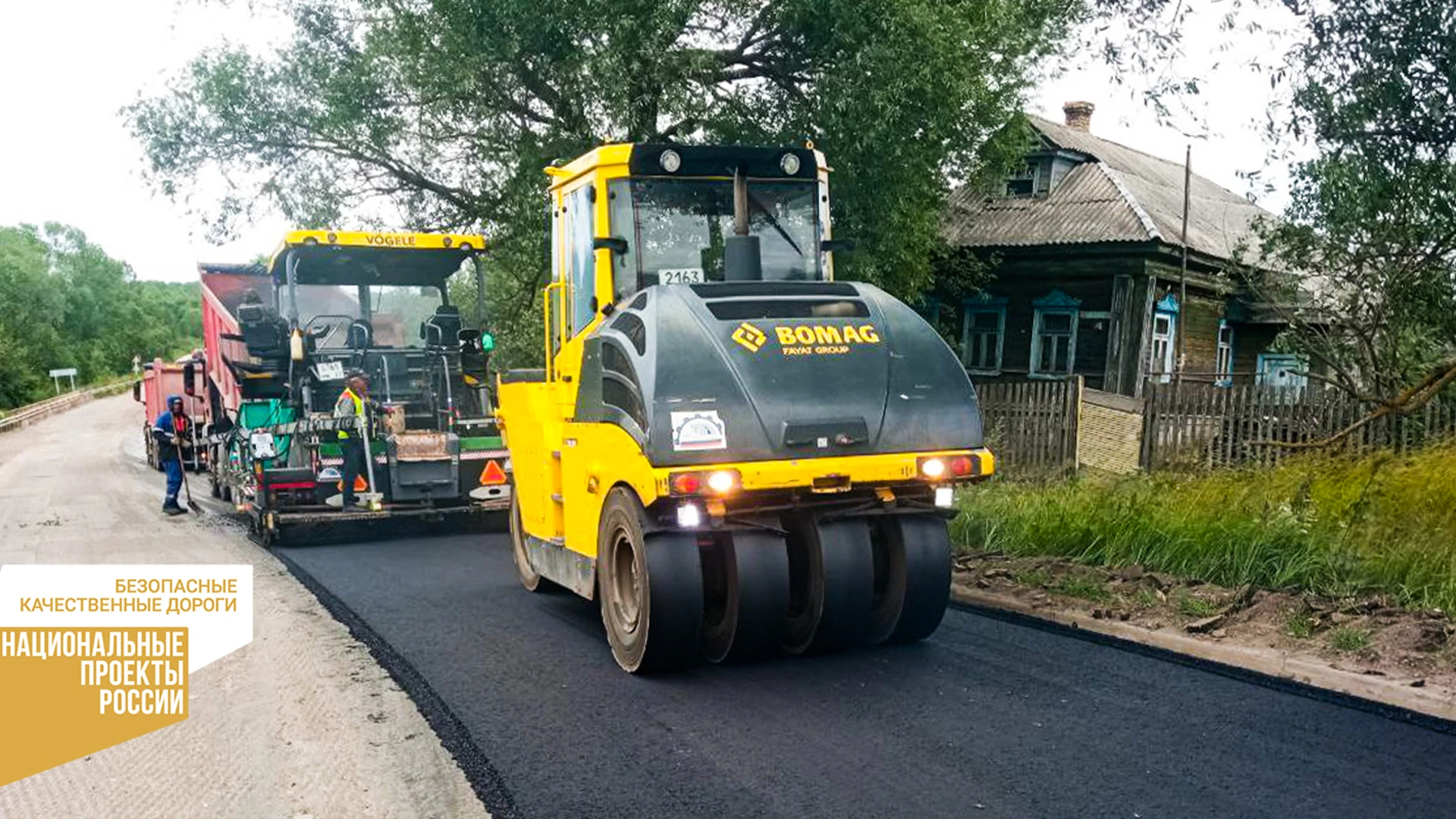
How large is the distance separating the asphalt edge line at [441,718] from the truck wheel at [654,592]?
40.6 inches

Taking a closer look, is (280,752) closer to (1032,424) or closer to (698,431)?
(698,431)

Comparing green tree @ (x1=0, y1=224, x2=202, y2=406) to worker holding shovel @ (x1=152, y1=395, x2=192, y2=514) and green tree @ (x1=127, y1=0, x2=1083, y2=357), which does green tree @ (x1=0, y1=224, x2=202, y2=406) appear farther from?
worker holding shovel @ (x1=152, y1=395, x2=192, y2=514)

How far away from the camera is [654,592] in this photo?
5688 millimetres

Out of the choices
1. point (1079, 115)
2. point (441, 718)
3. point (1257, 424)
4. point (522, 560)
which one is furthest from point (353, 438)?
point (1079, 115)

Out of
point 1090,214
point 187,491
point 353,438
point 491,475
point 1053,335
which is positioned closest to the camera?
point 353,438

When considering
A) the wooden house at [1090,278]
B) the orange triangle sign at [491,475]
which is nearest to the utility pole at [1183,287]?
the wooden house at [1090,278]

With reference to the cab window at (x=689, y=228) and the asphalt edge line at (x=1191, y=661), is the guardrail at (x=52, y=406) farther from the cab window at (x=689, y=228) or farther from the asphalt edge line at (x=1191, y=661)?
the asphalt edge line at (x=1191, y=661)

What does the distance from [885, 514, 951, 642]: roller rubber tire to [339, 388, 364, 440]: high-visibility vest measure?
6.87 meters

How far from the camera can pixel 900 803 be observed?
4203 mm

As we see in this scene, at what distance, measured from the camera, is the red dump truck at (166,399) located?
19.5 m

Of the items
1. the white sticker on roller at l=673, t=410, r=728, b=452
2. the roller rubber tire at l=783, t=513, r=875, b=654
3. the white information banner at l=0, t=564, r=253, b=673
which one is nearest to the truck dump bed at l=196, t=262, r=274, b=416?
the white information banner at l=0, t=564, r=253, b=673

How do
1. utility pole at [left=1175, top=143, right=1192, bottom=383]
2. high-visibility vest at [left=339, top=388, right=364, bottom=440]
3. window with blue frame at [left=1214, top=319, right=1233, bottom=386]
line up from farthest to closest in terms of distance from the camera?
window with blue frame at [left=1214, top=319, right=1233, bottom=386]
utility pole at [left=1175, top=143, right=1192, bottom=383]
high-visibility vest at [left=339, top=388, right=364, bottom=440]

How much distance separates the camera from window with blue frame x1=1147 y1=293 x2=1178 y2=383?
21141 mm

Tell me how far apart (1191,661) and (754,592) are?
2.42m
